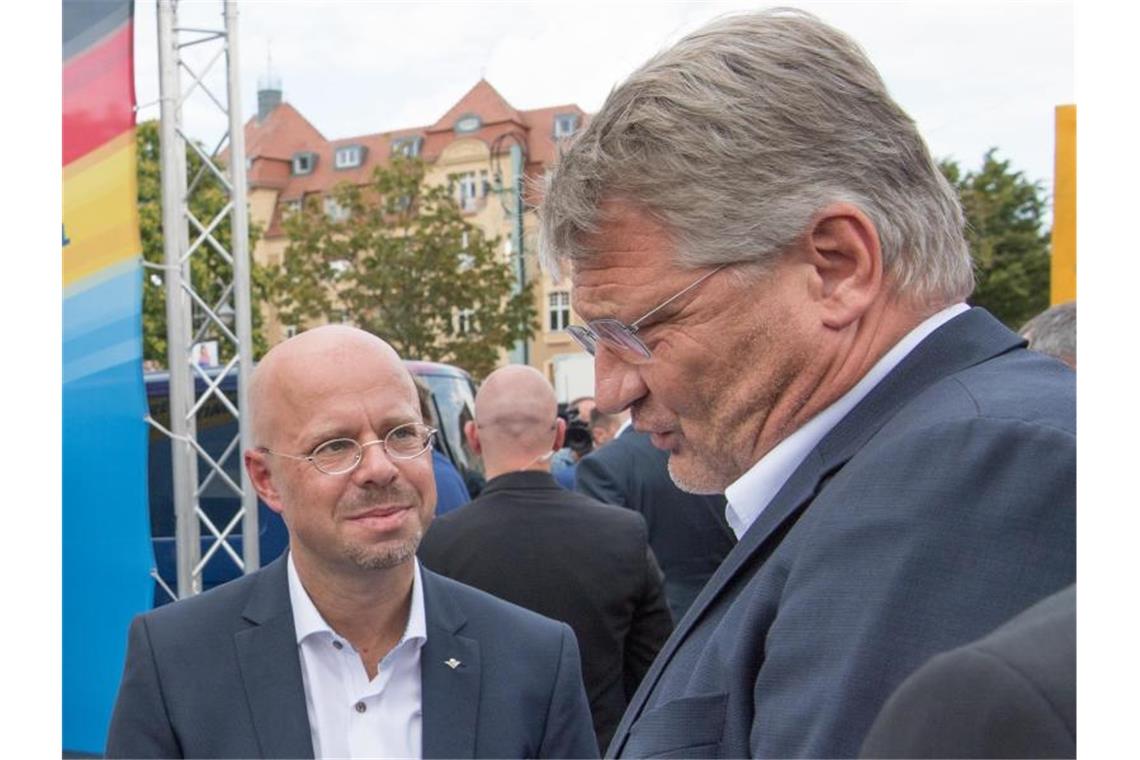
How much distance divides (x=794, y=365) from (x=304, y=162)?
49.2 meters

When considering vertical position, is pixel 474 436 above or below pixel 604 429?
above

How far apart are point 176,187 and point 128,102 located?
79 cm

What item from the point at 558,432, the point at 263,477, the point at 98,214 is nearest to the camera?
the point at 263,477

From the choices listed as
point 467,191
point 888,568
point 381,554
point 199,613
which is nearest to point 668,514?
point 381,554

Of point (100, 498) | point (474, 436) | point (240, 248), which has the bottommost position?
point (100, 498)

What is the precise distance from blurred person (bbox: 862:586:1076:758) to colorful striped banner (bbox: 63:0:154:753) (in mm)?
4985

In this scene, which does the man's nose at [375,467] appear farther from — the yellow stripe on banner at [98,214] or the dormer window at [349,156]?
the dormer window at [349,156]

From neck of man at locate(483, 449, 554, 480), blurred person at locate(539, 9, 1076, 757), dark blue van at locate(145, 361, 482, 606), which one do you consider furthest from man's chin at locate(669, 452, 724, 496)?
dark blue van at locate(145, 361, 482, 606)

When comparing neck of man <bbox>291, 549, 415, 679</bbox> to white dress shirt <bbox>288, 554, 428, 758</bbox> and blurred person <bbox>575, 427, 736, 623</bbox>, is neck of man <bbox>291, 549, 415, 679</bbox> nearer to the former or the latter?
white dress shirt <bbox>288, 554, 428, 758</bbox>

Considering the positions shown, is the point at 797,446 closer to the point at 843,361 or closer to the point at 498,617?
the point at 843,361

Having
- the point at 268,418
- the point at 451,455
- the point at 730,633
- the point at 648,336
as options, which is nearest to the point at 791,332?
the point at 648,336

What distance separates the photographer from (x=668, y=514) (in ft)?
17.7

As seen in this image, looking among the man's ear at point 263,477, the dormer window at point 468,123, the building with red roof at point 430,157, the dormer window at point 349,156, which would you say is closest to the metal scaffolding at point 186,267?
the man's ear at point 263,477

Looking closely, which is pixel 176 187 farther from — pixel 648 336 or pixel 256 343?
pixel 256 343
